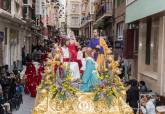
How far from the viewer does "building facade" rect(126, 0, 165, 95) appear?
1499cm

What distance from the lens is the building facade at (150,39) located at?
1499 centimetres

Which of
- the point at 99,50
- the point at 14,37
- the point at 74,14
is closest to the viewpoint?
the point at 99,50

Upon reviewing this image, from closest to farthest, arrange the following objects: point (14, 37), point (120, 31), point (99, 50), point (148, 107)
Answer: point (148, 107), point (99, 50), point (120, 31), point (14, 37)

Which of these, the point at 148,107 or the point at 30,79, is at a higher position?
the point at 30,79

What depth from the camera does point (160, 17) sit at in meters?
15.6

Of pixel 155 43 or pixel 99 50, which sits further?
pixel 155 43

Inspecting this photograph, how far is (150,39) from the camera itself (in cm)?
1822

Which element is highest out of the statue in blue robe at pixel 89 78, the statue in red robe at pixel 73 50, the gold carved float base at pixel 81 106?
the statue in red robe at pixel 73 50

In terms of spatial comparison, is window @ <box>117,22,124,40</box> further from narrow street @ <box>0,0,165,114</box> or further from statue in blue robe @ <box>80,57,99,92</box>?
statue in blue robe @ <box>80,57,99,92</box>

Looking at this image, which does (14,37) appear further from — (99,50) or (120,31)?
(99,50)

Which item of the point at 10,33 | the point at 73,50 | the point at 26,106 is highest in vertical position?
the point at 10,33

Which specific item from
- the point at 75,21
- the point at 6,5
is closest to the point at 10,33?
the point at 6,5

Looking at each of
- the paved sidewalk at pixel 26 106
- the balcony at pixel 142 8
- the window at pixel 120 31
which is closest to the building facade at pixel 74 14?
the window at pixel 120 31

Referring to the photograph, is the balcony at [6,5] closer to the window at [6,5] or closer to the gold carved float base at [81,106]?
the window at [6,5]
